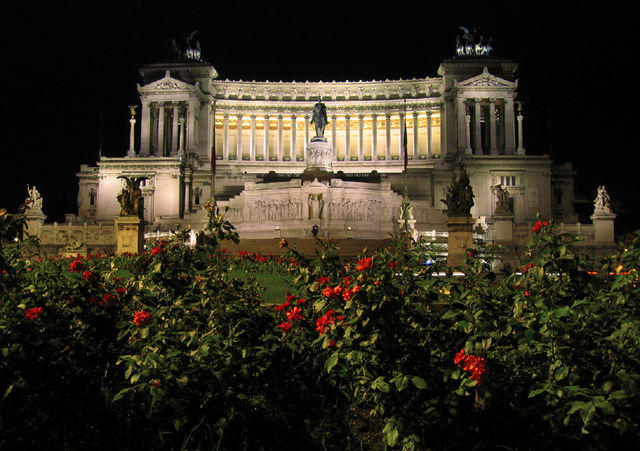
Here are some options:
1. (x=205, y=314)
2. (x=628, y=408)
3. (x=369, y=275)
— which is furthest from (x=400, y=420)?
(x=205, y=314)

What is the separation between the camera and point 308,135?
91.5 meters

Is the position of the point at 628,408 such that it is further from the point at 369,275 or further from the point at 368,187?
the point at 368,187

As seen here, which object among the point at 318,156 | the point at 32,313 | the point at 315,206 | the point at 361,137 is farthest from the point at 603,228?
the point at 32,313

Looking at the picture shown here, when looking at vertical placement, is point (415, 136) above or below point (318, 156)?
above

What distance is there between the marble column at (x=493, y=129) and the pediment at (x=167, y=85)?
130 feet

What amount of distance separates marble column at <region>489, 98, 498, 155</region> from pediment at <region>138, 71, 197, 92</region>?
1562 inches

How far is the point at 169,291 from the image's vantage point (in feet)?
30.8

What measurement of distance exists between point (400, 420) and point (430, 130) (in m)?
83.8

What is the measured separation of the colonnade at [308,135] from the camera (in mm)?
89938

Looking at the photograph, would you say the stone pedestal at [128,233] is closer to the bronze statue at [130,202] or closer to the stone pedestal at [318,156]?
the bronze statue at [130,202]

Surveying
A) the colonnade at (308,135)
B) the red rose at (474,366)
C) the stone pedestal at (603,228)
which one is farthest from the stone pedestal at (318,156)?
the red rose at (474,366)

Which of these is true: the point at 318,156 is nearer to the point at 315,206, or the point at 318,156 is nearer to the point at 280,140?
the point at 315,206

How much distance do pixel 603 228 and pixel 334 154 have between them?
48.4 m

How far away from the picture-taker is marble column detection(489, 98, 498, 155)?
8094 cm
